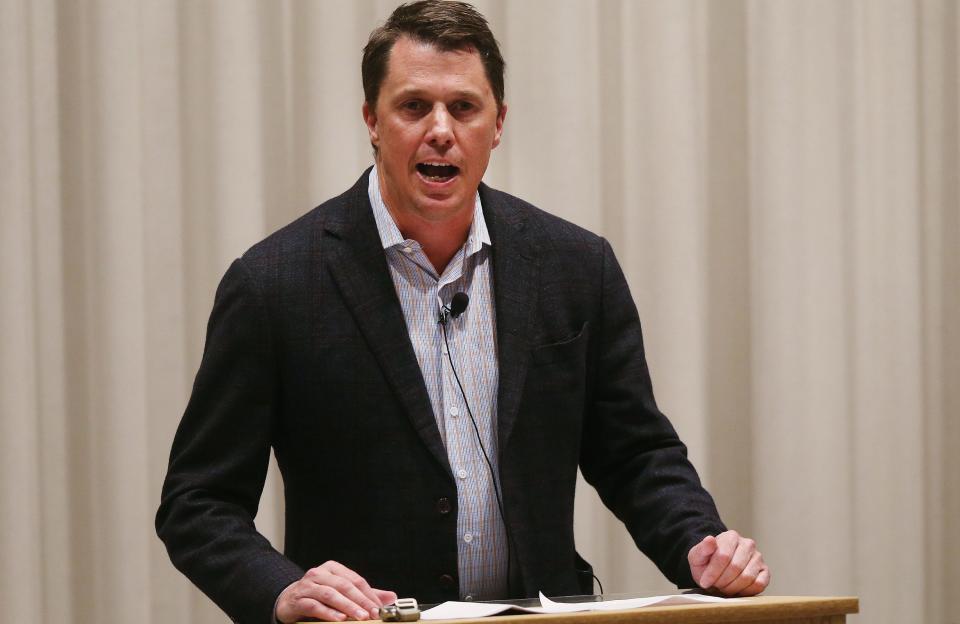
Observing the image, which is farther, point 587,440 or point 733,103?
point 733,103

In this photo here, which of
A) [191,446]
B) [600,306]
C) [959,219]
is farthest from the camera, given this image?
[959,219]

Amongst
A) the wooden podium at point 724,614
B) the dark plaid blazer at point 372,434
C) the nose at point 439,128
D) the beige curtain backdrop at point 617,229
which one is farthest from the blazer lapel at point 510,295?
the beige curtain backdrop at point 617,229

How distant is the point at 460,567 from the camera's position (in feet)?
7.68

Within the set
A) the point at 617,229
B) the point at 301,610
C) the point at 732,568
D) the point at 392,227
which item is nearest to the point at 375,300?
the point at 392,227

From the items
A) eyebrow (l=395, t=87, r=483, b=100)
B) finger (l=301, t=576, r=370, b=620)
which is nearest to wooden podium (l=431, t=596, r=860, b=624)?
finger (l=301, t=576, r=370, b=620)

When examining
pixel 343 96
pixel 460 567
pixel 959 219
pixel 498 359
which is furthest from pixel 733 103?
pixel 460 567

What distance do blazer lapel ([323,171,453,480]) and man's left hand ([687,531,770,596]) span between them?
502 millimetres

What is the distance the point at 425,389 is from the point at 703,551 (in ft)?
1.93

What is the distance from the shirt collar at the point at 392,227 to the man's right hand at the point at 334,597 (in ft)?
2.60

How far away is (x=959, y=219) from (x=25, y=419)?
282 centimetres

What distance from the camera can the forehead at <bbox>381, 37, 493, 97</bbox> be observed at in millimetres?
2465

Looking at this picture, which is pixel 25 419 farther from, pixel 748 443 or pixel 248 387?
pixel 748 443

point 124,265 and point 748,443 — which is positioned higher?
point 124,265

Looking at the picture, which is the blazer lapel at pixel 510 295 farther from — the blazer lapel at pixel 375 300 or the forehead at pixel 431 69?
the forehead at pixel 431 69
